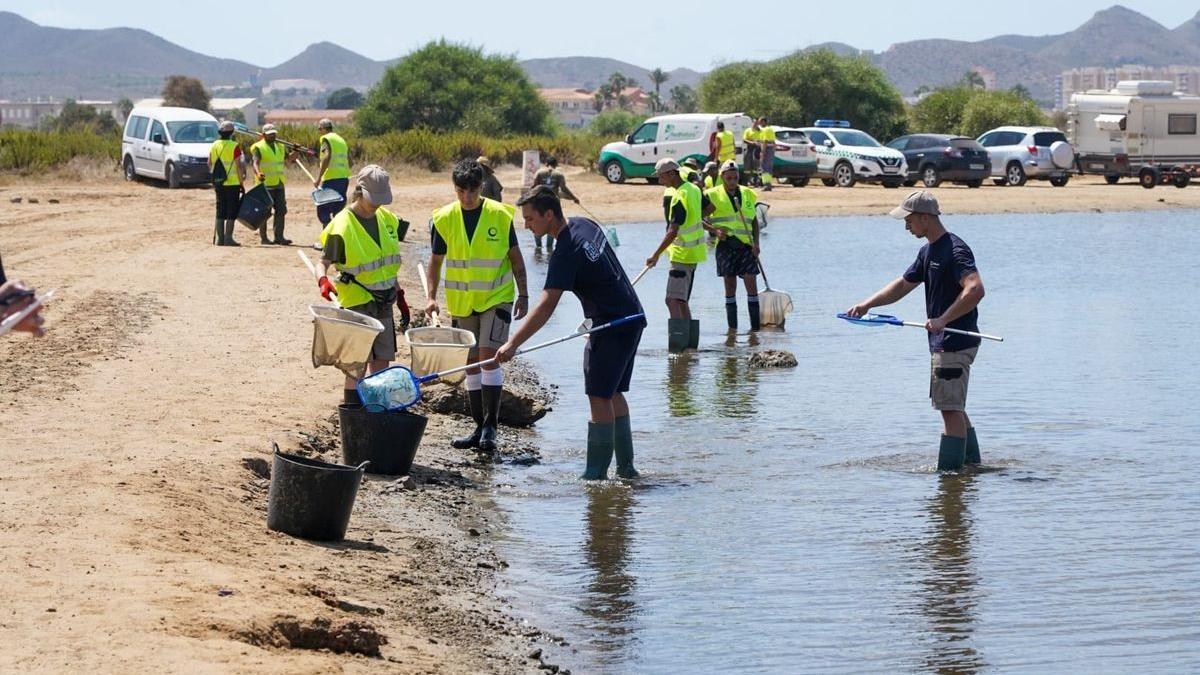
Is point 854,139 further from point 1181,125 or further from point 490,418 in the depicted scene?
point 490,418

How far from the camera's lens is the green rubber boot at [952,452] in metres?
10.2

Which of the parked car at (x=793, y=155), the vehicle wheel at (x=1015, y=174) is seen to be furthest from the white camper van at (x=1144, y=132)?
the parked car at (x=793, y=155)

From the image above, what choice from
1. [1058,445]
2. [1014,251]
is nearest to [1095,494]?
[1058,445]

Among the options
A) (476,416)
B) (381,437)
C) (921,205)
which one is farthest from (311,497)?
(921,205)

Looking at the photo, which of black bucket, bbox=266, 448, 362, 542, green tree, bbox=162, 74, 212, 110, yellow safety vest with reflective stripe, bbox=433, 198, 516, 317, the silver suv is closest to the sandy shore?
black bucket, bbox=266, 448, 362, 542

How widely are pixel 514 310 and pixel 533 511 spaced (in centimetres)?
150

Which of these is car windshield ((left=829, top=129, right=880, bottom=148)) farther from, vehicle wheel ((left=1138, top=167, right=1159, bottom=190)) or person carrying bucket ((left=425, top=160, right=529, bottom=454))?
person carrying bucket ((left=425, top=160, right=529, bottom=454))

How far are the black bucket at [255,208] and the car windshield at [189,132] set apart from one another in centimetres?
1220

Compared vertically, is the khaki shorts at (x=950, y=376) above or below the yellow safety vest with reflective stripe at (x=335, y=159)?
below

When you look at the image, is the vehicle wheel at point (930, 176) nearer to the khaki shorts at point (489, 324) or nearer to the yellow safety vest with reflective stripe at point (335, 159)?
the yellow safety vest with reflective stripe at point (335, 159)

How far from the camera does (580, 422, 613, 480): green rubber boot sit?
9805 mm

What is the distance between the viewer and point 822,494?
9906 millimetres

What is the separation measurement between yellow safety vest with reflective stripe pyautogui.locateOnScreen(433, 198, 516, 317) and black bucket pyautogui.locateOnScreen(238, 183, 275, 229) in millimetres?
12786

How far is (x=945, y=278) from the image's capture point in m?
9.62
